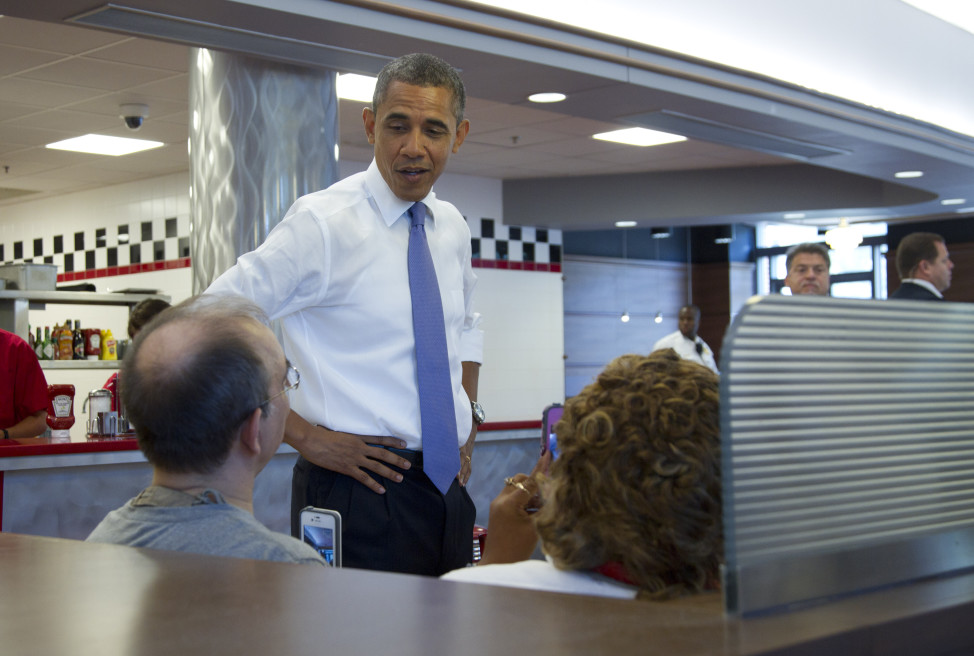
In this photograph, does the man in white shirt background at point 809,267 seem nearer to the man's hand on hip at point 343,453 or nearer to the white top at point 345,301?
the white top at point 345,301

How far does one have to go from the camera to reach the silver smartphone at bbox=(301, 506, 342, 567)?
5.01 feet

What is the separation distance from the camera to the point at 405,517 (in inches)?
71.9

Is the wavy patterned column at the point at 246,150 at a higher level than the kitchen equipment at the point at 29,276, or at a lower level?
higher

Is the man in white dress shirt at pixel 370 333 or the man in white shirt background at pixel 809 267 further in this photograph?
the man in white shirt background at pixel 809 267

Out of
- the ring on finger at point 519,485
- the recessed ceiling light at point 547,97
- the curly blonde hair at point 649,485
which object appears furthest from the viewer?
the recessed ceiling light at point 547,97

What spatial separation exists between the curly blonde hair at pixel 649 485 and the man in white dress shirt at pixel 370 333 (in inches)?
33.1

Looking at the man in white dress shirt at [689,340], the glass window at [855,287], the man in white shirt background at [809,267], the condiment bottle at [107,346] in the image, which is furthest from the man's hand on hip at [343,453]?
the glass window at [855,287]

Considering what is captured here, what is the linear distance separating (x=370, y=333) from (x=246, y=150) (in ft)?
8.64

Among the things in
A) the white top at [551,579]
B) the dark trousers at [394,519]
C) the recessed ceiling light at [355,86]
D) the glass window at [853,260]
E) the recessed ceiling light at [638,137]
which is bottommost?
the dark trousers at [394,519]

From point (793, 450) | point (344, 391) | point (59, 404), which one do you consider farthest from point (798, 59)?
point (793, 450)

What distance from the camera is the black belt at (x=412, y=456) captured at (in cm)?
185

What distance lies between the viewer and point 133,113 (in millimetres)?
6805

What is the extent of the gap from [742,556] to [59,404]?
4.47 m

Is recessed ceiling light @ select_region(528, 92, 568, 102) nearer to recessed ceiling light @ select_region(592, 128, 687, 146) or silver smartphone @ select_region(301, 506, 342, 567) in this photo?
recessed ceiling light @ select_region(592, 128, 687, 146)
